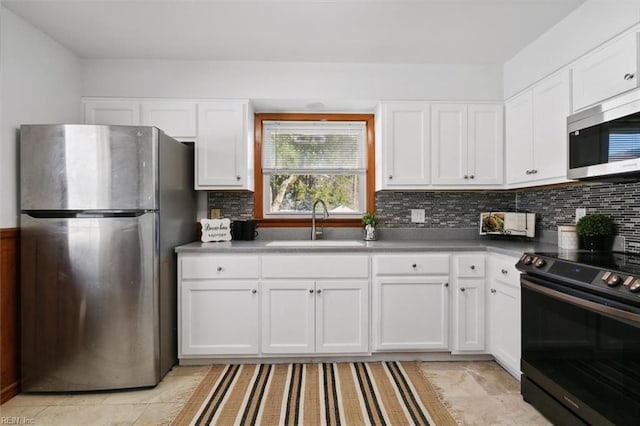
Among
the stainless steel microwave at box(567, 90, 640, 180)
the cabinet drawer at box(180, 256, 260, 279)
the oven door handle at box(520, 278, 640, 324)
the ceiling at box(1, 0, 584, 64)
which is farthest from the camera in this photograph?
the cabinet drawer at box(180, 256, 260, 279)

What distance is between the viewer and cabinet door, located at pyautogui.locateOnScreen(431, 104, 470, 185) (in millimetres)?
2836

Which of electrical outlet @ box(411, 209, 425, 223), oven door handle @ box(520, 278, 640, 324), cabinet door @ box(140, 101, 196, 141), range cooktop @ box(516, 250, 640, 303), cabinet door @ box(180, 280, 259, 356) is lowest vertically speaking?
cabinet door @ box(180, 280, 259, 356)

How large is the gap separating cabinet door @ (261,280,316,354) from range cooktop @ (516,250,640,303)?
139 cm

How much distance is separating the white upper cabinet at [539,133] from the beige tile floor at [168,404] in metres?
1.40

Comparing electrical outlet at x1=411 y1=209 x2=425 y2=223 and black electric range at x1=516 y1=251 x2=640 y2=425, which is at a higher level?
electrical outlet at x1=411 y1=209 x2=425 y2=223

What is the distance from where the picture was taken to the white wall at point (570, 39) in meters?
1.80

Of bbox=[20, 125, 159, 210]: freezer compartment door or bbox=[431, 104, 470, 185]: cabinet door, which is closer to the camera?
bbox=[20, 125, 159, 210]: freezer compartment door

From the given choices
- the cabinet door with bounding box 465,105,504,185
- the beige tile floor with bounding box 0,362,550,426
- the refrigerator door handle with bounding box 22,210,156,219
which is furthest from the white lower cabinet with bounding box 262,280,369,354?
the cabinet door with bounding box 465,105,504,185

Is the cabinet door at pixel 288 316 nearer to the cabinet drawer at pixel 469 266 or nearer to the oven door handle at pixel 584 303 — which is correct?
the cabinet drawer at pixel 469 266

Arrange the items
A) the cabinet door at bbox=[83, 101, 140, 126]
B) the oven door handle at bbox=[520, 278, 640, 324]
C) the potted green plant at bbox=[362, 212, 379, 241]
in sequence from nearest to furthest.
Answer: the oven door handle at bbox=[520, 278, 640, 324] → the cabinet door at bbox=[83, 101, 140, 126] → the potted green plant at bbox=[362, 212, 379, 241]

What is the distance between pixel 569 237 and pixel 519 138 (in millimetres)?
832

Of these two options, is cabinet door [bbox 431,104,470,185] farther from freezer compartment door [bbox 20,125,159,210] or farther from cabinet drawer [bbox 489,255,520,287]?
freezer compartment door [bbox 20,125,159,210]

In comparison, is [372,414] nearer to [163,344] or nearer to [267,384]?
[267,384]

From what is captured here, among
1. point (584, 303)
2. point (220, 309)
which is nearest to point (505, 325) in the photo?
point (584, 303)
